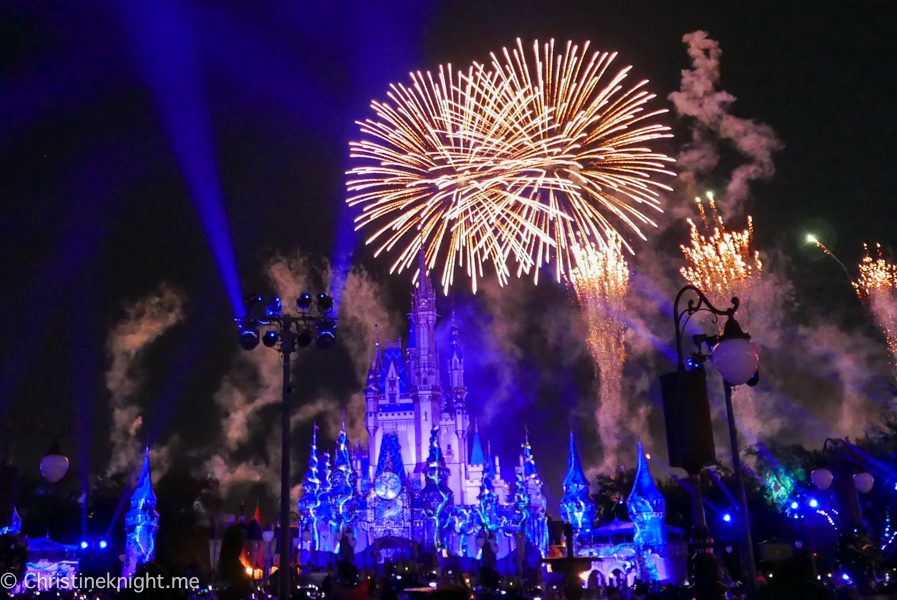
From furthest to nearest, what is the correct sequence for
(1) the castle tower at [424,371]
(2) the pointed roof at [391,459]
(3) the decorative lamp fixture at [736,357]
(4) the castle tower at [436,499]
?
1. (1) the castle tower at [424,371]
2. (2) the pointed roof at [391,459]
3. (4) the castle tower at [436,499]
4. (3) the decorative lamp fixture at [736,357]

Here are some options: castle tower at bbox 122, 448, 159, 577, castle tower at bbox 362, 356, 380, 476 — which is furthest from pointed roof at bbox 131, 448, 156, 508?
castle tower at bbox 362, 356, 380, 476

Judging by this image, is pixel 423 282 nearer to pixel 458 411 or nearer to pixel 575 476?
pixel 458 411

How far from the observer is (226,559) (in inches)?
342

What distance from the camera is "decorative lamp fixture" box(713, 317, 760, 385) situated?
877 centimetres

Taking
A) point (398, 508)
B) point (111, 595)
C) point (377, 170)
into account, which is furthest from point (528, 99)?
point (398, 508)

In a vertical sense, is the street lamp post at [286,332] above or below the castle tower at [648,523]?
above

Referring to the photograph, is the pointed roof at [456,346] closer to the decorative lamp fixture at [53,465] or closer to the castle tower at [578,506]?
the castle tower at [578,506]

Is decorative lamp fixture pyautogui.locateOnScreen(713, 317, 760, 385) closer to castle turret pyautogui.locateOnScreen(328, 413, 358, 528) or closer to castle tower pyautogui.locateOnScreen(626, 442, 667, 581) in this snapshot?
castle tower pyautogui.locateOnScreen(626, 442, 667, 581)

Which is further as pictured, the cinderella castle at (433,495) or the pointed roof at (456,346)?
the pointed roof at (456,346)

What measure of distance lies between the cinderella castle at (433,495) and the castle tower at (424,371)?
111 millimetres

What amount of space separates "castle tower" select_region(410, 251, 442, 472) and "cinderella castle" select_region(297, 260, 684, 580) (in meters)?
0.11

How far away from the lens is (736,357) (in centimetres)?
878

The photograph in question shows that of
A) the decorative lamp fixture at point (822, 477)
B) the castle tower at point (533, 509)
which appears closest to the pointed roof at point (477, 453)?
the castle tower at point (533, 509)

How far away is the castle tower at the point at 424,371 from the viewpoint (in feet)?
256
